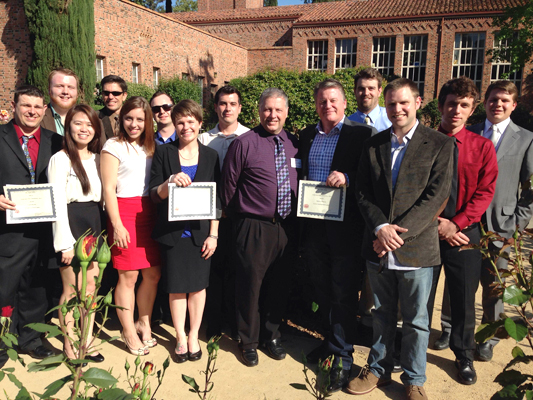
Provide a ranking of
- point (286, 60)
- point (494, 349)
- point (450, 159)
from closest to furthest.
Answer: point (450, 159) < point (494, 349) < point (286, 60)

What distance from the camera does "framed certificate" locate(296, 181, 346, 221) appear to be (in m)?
3.46

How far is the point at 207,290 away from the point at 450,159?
264 centimetres

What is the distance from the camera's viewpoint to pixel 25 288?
397cm

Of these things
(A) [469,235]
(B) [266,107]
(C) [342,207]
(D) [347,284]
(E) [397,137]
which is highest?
(B) [266,107]

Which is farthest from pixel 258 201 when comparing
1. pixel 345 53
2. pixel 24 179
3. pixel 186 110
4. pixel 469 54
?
pixel 345 53

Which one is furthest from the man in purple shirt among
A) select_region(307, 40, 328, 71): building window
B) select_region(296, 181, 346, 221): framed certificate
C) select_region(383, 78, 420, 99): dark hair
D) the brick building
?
select_region(307, 40, 328, 71): building window

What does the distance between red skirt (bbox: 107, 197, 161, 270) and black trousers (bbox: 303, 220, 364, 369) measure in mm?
1461

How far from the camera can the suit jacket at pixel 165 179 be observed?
371 cm

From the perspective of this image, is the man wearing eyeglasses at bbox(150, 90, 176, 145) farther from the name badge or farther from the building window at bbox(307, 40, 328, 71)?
the building window at bbox(307, 40, 328, 71)

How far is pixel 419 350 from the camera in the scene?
324 centimetres

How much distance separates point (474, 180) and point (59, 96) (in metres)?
3.89

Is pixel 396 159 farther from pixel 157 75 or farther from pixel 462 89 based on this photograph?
pixel 157 75

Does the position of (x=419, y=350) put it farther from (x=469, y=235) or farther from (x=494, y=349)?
(x=494, y=349)

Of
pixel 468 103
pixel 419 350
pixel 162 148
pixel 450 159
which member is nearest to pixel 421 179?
pixel 450 159
